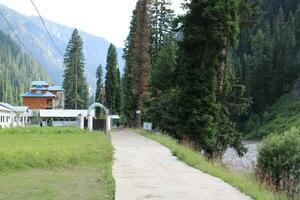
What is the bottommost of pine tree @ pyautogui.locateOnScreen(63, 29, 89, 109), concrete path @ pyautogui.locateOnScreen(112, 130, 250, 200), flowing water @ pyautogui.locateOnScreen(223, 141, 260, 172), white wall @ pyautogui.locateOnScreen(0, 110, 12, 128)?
flowing water @ pyautogui.locateOnScreen(223, 141, 260, 172)

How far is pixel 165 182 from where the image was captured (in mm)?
13156

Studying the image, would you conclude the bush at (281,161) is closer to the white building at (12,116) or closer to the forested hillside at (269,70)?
the white building at (12,116)

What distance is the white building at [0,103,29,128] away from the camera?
7779cm

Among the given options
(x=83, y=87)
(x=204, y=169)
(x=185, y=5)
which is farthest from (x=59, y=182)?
(x=83, y=87)

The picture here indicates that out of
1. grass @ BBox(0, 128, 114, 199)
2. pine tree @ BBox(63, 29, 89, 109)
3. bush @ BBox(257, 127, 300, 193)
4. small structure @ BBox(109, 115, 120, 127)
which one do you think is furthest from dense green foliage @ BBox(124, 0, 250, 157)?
pine tree @ BBox(63, 29, 89, 109)

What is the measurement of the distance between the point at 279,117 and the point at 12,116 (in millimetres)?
47179

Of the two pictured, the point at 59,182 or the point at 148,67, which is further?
the point at 148,67

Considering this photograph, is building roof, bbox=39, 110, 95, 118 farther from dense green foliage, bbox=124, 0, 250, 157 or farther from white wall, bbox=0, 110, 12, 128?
dense green foliage, bbox=124, 0, 250, 157

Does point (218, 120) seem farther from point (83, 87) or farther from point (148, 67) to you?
point (83, 87)

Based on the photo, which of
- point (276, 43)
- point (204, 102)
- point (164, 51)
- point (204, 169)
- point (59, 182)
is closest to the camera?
point (59, 182)

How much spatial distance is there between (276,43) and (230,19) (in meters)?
89.1

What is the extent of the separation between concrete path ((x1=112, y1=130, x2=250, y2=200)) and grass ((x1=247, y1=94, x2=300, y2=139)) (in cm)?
6762

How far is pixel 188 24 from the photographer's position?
31.8m

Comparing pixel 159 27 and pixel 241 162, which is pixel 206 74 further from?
pixel 159 27
